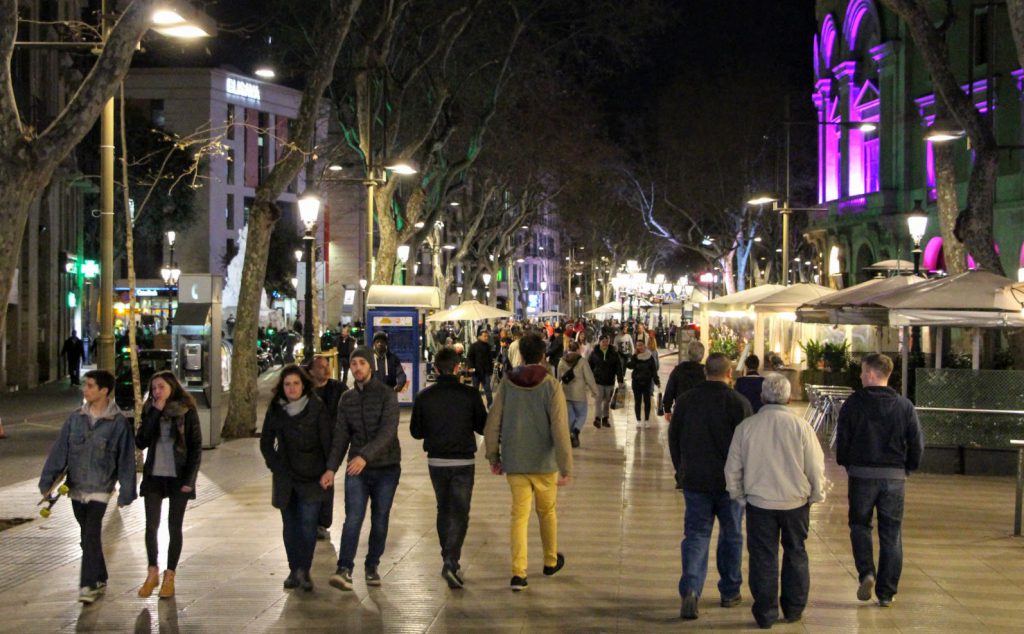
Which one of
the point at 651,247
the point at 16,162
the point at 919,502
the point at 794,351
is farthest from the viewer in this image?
the point at 651,247

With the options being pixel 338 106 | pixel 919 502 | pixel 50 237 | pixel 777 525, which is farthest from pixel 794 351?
pixel 777 525

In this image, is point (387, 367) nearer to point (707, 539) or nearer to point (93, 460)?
point (93, 460)

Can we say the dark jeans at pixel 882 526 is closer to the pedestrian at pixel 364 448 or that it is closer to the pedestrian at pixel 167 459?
the pedestrian at pixel 364 448

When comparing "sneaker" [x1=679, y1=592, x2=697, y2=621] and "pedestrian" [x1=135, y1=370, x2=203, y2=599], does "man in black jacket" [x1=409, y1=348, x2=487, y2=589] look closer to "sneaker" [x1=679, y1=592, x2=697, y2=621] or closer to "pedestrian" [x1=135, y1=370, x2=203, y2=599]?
"pedestrian" [x1=135, y1=370, x2=203, y2=599]

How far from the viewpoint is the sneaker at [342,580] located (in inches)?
332

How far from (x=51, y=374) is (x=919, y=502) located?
2983cm

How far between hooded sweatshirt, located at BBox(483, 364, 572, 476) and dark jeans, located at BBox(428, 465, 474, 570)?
0.31 metres

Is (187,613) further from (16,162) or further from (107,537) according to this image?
(16,162)

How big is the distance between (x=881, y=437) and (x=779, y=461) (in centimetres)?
110

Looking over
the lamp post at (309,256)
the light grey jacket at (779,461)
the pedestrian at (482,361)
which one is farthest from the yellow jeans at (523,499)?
the pedestrian at (482,361)

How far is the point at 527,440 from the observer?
27.8 feet

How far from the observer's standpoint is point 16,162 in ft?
34.2

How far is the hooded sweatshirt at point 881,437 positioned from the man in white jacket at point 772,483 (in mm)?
774

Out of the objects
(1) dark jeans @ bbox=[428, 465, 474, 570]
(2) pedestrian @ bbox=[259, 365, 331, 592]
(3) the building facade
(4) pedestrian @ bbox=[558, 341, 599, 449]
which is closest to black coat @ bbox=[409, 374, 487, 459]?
(1) dark jeans @ bbox=[428, 465, 474, 570]
